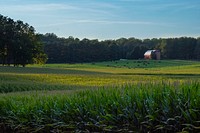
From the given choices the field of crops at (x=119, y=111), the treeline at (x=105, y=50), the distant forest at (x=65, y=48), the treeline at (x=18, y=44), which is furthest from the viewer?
the treeline at (x=105, y=50)

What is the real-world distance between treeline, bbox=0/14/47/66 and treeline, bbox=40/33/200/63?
26.1 meters

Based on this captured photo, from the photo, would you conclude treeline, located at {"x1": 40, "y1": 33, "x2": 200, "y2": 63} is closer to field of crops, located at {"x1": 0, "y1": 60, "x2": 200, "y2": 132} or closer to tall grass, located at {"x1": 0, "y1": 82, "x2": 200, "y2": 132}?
field of crops, located at {"x1": 0, "y1": 60, "x2": 200, "y2": 132}

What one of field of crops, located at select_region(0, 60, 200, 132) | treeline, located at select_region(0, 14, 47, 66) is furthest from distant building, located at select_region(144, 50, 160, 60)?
field of crops, located at select_region(0, 60, 200, 132)

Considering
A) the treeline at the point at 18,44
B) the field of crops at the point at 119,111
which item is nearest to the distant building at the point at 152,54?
the treeline at the point at 18,44

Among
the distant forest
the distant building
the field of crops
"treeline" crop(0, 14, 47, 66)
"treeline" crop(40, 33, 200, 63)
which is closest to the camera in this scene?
the field of crops

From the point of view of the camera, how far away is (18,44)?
66.4 m

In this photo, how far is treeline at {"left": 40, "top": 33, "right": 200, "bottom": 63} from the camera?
10394cm

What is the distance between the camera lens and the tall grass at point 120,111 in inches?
206

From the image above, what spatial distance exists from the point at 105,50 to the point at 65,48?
49.6ft

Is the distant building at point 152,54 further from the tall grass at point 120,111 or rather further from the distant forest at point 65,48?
the tall grass at point 120,111

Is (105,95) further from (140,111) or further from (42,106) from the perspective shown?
(42,106)

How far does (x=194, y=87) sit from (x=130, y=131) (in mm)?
1232

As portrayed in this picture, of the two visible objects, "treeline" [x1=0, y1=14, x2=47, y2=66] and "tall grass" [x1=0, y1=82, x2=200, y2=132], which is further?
"treeline" [x1=0, y1=14, x2=47, y2=66]

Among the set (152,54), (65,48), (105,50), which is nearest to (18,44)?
(65,48)
